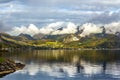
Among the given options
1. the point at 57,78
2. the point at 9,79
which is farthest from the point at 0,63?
the point at 57,78

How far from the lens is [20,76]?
147125mm

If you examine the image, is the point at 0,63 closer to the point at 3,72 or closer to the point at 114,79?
the point at 3,72

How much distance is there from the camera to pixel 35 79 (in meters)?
140

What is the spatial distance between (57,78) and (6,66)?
29.2 meters

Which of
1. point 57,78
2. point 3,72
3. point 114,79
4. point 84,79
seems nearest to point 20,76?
point 3,72

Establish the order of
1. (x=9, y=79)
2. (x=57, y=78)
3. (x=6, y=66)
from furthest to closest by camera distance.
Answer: (x=6, y=66), (x=57, y=78), (x=9, y=79)

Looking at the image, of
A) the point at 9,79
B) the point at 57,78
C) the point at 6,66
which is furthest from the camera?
the point at 6,66

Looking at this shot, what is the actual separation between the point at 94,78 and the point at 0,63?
45280 millimetres

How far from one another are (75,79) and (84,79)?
4.04 m

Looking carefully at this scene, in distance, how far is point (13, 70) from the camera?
A: 164m

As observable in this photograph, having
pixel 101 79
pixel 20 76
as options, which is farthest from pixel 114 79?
pixel 20 76

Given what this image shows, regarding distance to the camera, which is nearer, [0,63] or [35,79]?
[35,79]

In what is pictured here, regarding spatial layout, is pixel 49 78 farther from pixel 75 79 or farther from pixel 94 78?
pixel 94 78

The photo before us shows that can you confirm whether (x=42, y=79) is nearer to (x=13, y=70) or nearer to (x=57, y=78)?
(x=57, y=78)
